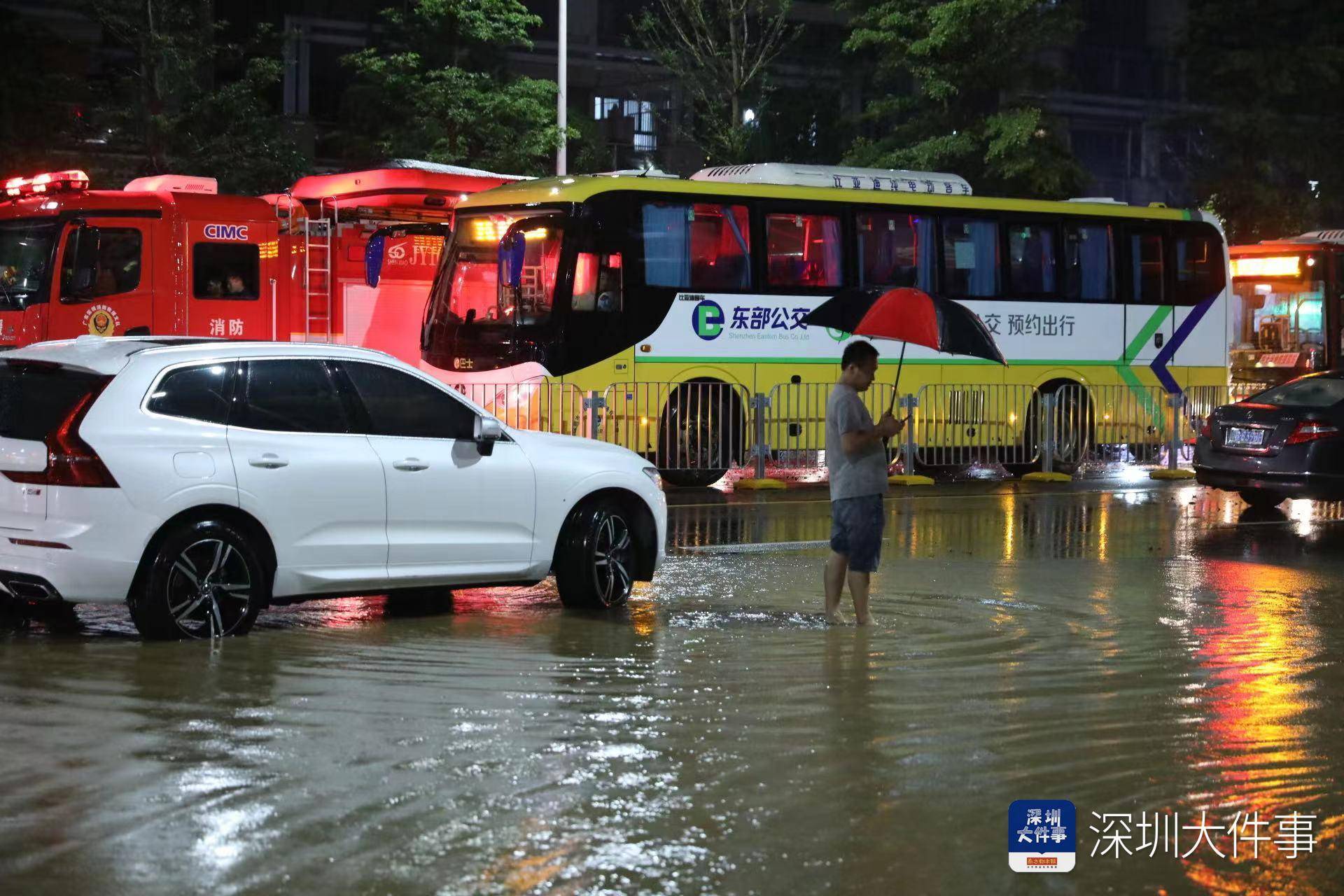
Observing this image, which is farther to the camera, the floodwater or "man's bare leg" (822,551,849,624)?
"man's bare leg" (822,551,849,624)

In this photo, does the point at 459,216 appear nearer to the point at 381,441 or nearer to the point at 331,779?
the point at 381,441

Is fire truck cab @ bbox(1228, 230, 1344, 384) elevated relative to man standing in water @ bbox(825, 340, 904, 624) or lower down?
elevated

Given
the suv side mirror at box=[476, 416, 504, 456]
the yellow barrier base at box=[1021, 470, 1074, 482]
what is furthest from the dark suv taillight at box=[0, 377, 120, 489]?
the yellow barrier base at box=[1021, 470, 1074, 482]

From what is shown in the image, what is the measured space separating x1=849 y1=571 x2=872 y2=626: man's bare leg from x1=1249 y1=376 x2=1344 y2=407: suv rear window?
8965 mm

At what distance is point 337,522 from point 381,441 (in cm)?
56

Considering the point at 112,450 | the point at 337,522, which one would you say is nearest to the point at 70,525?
the point at 112,450

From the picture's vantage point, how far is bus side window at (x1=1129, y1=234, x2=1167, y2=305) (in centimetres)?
2564

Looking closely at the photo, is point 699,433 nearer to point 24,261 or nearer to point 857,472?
point 24,261

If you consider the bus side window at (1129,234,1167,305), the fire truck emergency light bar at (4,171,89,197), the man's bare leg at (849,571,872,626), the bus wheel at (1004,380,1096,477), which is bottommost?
the man's bare leg at (849,571,872,626)

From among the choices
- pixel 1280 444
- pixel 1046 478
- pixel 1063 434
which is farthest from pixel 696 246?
pixel 1280 444

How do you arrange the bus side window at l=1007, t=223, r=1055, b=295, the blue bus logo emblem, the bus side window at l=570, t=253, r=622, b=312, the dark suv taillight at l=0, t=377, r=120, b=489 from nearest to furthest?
the dark suv taillight at l=0, t=377, r=120, b=489, the bus side window at l=570, t=253, r=622, b=312, the blue bus logo emblem, the bus side window at l=1007, t=223, r=1055, b=295

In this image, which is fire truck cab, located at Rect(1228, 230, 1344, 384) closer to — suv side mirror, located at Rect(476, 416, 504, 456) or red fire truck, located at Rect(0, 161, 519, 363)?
red fire truck, located at Rect(0, 161, 519, 363)

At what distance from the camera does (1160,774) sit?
699 cm

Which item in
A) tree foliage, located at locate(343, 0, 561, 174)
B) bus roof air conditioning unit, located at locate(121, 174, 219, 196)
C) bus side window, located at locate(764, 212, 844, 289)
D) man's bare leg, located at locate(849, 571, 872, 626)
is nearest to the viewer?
man's bare leg, located at locate(849, 571, 872, 626)
